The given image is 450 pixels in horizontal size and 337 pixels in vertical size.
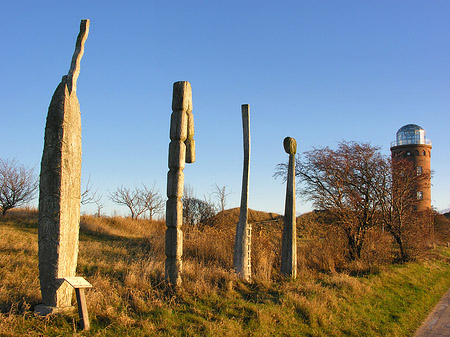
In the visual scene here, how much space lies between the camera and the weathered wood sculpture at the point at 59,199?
19.9ft

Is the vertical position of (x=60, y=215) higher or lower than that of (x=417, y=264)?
higher

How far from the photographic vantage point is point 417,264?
16219mm

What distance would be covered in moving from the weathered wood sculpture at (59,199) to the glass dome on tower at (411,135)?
37363 mm

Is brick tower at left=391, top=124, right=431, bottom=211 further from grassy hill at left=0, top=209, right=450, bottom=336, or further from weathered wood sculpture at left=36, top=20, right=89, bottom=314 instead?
weathered wood sculpture at left=36, top=20, right=89, bottom=314

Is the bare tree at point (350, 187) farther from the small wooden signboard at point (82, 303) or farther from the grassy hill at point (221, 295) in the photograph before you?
the small wooden signboard at point (82, 303)

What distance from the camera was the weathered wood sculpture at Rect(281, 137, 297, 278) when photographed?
10.8 m

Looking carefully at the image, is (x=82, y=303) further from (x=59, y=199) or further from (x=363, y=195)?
(x=363, y=195)

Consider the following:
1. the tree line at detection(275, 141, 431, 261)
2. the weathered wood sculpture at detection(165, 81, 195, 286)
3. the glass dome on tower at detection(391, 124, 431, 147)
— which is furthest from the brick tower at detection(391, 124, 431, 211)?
the weathered wood sculpture at detection(165, 81, 195, 286)

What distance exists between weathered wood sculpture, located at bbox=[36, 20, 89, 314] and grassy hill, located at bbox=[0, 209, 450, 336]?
1.60 feet

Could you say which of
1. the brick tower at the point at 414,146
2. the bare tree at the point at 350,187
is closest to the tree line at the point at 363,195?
the bare tree at the point at 350,187

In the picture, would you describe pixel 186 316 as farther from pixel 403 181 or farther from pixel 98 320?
pixel 403 181

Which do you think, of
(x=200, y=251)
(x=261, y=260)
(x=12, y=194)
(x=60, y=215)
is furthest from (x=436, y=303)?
(x=12, y=194)

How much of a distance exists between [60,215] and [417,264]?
49.1 ft

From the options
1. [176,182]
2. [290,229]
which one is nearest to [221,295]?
[176,182]
